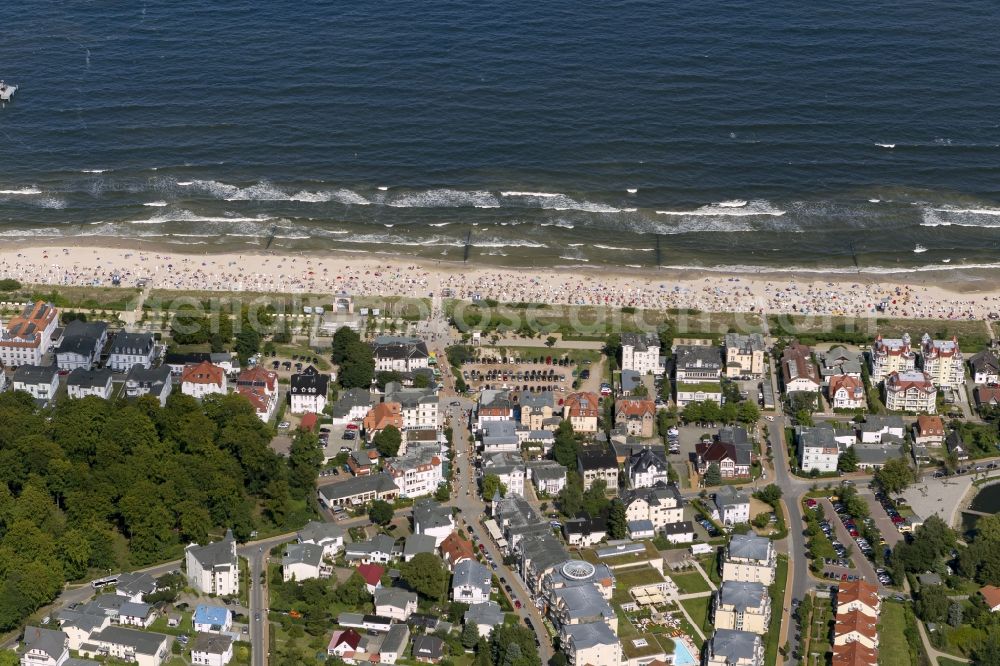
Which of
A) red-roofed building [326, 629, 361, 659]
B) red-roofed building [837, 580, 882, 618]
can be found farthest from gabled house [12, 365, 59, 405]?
red-roofed building [837, 580, 882, 618]

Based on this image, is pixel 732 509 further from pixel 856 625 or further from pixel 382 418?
pixel 382 418

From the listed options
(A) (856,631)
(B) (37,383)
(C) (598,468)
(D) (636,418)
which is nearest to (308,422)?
(B) (37,383)

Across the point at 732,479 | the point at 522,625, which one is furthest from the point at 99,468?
the point at 732,479

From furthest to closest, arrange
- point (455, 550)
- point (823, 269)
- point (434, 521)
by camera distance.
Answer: point (823, 269)
point (434, 521)
point (455, 550)

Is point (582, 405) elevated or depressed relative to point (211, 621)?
elevated

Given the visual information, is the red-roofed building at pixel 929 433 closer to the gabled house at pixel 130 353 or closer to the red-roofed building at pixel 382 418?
the red-roofed building at pixel 382 418

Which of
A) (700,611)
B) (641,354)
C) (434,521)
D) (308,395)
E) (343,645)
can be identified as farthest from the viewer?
(641,354)

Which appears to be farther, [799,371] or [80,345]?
[80,345]
